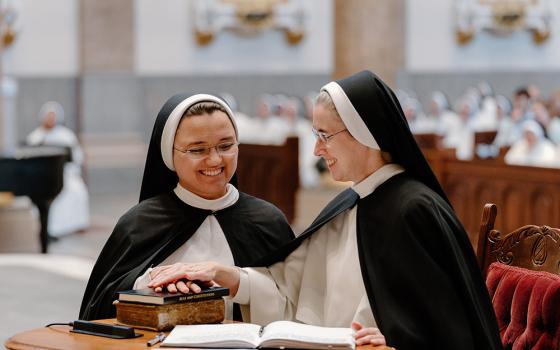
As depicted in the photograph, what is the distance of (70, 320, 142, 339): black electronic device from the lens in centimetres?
320

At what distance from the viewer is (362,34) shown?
41.1ft

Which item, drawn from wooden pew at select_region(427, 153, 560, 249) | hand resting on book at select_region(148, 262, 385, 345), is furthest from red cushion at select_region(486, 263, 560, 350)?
wooden pew at select_region(427, 153, 560, 249)

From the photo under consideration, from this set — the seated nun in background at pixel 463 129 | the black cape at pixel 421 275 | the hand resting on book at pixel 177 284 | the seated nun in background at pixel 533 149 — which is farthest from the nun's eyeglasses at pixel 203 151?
the seated nun in background at pixel 463 129

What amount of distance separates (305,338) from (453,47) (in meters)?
18.8

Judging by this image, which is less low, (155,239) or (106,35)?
(106,35)

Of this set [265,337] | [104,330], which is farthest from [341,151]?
[104,330]

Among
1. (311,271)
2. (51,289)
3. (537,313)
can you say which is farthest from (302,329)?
(51,289)

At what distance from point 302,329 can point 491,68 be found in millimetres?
19245

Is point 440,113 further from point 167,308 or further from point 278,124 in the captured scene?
point 167,308

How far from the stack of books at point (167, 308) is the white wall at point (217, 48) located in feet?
49.3

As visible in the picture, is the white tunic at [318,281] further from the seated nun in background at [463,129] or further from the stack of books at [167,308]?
the seated nun in background at [463,129]

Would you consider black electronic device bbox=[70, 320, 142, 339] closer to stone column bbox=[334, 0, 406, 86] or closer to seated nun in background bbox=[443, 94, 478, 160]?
stone column bbox=[334, 0, 406, 86]

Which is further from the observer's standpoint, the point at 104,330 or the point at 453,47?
the point at 453,47

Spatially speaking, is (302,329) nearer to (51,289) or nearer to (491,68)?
(51,289)
